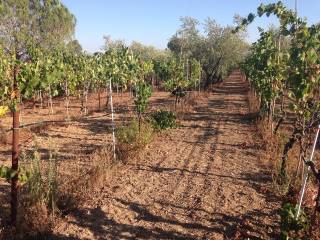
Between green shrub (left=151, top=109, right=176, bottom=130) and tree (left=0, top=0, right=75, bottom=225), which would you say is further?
tree (left=0, top=0, right=75, bottom=225)

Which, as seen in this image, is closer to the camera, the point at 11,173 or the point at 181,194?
the point at 11,173

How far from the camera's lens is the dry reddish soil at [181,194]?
5.39 meters

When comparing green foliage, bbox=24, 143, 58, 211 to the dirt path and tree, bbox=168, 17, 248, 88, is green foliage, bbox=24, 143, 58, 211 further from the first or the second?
tree, bbox=168, 17, 248, 88

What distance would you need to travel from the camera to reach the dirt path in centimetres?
539

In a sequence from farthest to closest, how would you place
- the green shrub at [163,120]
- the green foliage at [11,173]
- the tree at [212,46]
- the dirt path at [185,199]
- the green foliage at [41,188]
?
the tree at [212,46]
the green shrub at [163,120]
the green foliage at [41,188]
the dirt path at [185,199]
the green foliage at [11,173]

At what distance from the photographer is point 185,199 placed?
255 inches

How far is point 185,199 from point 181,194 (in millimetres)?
226

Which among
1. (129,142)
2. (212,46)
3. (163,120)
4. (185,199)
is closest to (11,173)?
(185,199)

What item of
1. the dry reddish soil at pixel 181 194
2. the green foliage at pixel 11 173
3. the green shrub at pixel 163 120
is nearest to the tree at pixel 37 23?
the green shrub at pixel 163 120

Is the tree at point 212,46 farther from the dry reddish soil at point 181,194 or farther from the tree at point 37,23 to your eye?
the dry reddish soil at point 181,194

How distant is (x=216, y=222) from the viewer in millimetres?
5613

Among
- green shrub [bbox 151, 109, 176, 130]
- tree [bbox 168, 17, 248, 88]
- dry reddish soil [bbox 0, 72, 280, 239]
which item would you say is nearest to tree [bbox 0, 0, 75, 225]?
tree [bbox 168, 17, 248, 88]

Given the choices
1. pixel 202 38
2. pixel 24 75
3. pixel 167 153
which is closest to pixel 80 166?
pixel 167 153

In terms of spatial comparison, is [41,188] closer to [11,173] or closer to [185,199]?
[11,173]
